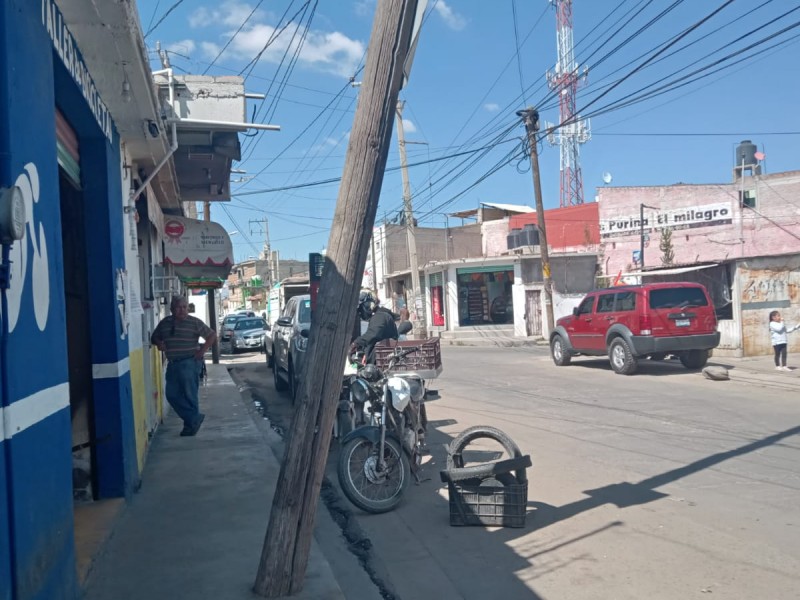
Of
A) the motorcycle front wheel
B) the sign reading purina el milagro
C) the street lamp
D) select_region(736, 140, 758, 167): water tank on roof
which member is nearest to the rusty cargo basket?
the motorcycle front wheel

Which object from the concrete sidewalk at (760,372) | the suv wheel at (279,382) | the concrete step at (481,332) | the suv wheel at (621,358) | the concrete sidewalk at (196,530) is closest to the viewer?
the concrete sidewalk at (196,530)

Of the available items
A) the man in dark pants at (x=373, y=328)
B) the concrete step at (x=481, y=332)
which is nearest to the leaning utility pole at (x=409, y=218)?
the concrete step at (x=481, y=332)

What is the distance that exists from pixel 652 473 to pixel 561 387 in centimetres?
674

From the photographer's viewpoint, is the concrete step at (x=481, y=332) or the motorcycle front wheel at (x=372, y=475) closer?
the motorcycle front wheel at (x=372, y=475)

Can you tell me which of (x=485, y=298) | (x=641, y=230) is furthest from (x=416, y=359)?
(x=485, y=298)

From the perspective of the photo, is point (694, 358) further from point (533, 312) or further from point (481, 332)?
point (481, 332)

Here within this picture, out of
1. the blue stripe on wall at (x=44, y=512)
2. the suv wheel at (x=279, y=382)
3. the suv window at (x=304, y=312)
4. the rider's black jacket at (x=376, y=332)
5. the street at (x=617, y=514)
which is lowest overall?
the street at (x=617, y=514)

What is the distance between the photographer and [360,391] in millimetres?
6828

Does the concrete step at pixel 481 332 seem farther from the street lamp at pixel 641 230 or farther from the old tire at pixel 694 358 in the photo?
the old tire at pixel 694 358

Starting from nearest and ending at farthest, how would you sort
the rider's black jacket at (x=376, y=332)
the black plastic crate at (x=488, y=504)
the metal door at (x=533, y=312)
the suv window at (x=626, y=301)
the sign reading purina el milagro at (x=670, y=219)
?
the black plastic crate at (x=488, y=504) < the rider's black jacket at (x=376, y=332) < the suv window at (x=626, y=301) < the sign reading purina el milagro at (x=670, y=219) < the metal door at (x=533, y=312)

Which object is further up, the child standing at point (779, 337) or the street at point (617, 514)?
the child standing at point (779, 337)

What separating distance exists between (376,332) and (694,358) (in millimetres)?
10269

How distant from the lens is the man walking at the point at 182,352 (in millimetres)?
7793

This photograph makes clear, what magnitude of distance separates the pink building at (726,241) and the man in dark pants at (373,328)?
12.6 meters
